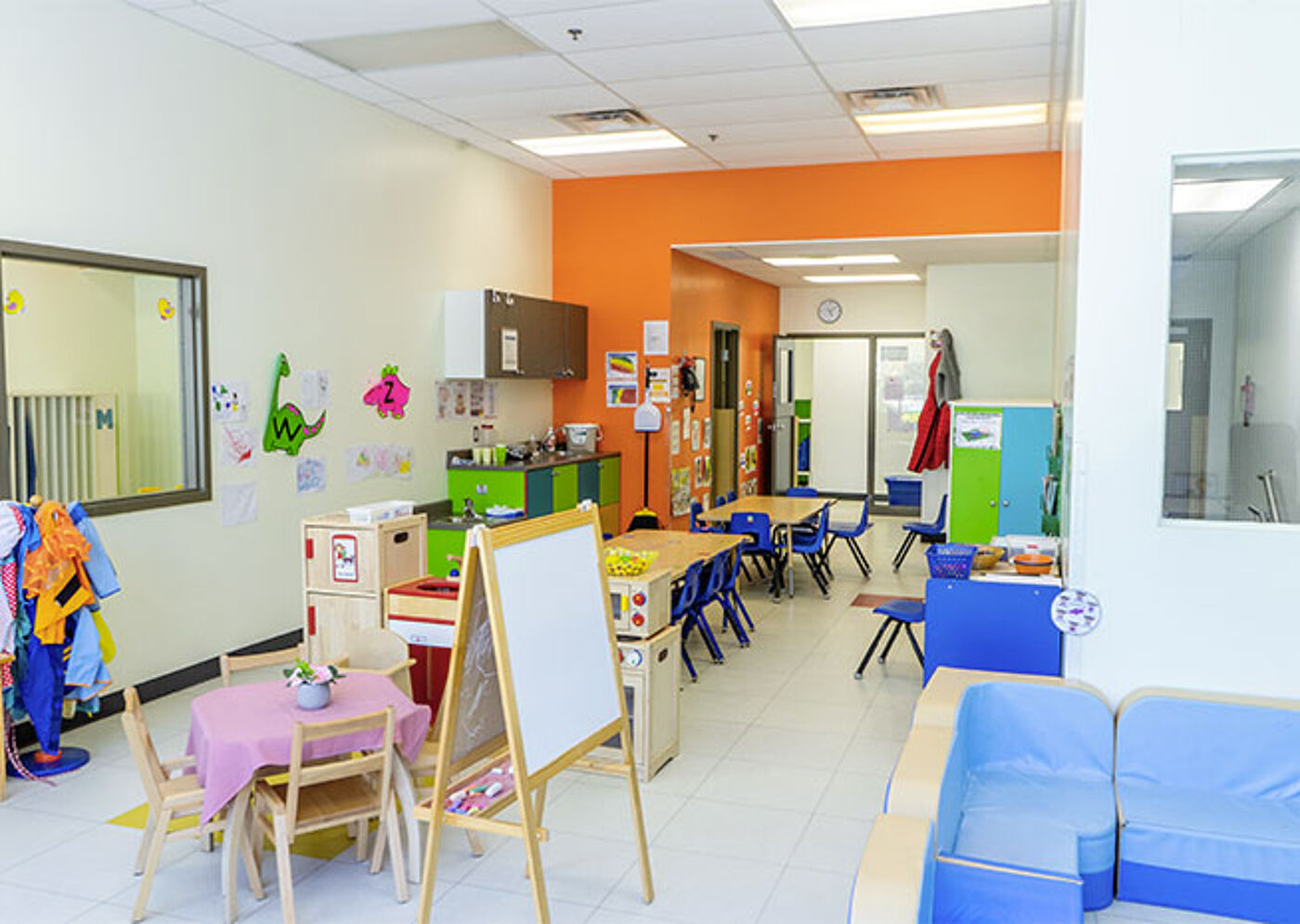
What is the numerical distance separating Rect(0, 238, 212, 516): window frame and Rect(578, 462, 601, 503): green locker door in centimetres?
380

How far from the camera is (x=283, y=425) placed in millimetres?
6699

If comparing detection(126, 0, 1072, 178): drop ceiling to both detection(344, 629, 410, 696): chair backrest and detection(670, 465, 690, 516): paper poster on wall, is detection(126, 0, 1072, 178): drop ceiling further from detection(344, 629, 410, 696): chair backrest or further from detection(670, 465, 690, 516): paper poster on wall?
detection(670, 465, 690, 516): paper poster on wall

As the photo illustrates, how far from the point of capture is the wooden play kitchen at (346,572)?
5016mm

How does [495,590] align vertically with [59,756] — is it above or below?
above

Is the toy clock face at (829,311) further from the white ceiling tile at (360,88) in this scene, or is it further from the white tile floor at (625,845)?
the white tile floor at (625,845)

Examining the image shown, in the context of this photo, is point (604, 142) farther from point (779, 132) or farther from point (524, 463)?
point (524, 463)

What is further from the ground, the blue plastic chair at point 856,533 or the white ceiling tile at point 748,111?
the white ceiling tile at point 748,111

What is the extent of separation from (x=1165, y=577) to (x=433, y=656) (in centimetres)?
303

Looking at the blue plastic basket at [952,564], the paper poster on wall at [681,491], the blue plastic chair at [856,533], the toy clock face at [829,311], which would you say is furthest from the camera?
the toy clock face at [829,311]

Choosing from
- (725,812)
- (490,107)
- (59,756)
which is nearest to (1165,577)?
(725,812)

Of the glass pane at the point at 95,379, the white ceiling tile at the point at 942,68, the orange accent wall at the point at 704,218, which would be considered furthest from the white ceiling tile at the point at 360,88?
the orange accent wall at the point at 704,218

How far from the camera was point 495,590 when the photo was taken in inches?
119

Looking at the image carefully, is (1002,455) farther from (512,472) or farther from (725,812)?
(725,812)

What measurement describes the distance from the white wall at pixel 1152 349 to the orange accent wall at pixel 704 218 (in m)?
4.95
